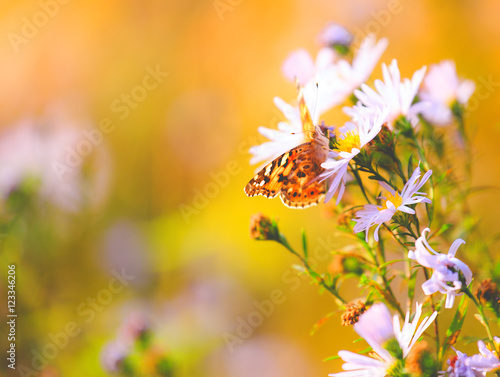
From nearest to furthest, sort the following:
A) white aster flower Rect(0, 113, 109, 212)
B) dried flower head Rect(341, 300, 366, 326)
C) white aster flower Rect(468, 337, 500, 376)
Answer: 1. white aster flower Rect(468, 337, 500, 376)
2. dried flower head Rect(341, 300, 366, 326)
3. white aster flower Rect(0, 113, 109, 212)

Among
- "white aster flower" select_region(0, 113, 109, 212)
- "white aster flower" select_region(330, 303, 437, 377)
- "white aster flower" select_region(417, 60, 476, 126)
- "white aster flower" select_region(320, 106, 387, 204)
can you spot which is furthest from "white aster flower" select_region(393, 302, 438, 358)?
"white aster flower" select_region(0, 113, 109, 212)

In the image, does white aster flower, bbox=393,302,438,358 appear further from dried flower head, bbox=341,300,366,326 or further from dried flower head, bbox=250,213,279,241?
dried flower head, bbox=250,213,279,241

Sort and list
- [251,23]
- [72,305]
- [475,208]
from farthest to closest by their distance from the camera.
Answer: [251,23] → [475,208] → [72,305]

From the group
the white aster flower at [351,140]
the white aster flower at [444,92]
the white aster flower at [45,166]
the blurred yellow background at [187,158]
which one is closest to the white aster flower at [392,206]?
the white aster flower at [351,140]

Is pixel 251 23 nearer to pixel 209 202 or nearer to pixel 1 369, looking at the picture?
pixel 209 202

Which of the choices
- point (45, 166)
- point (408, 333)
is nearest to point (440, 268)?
point (408, 333)

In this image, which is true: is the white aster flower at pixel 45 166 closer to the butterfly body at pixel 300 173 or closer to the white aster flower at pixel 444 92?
the butterfly body at pixel 300 173

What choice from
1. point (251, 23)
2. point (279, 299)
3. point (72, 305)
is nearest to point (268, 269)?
point (279, 299)
